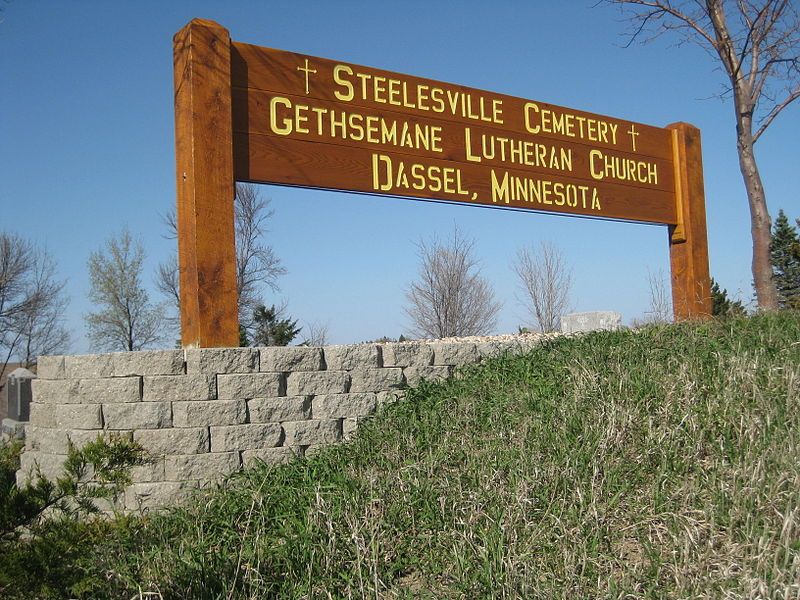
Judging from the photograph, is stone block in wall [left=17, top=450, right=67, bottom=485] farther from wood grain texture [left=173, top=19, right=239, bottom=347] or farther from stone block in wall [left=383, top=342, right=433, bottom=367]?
stone block in wall [left=383, top=342, right=433, bottom=367]

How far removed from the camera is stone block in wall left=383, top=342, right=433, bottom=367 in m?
6.91

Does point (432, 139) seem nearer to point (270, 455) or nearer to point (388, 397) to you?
point (388, 397)

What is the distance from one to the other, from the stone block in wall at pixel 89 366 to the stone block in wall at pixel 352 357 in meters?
1.83

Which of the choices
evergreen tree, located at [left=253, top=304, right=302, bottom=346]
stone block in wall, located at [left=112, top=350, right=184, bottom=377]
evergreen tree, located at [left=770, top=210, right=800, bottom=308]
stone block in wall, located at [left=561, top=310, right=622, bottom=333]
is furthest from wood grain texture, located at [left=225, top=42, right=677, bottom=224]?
evergreen tree, located at [left=253, top=304, right=302, bottom=346]

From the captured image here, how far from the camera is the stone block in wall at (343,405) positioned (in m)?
6.42

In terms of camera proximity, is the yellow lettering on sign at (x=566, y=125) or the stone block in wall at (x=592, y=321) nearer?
the yellow lettering on sign at (x=566, y=125)

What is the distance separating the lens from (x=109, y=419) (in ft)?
19.2

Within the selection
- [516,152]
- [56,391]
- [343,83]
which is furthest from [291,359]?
[516,152]

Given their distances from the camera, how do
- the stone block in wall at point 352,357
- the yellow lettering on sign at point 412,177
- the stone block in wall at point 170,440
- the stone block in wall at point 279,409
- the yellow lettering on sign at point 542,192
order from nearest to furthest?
1. the stone block in wall at point 170,440
2. the stone block in wall at point 279,409
3. the stone block in wall at point 352,357
4. the yellow lettering on sign at point 412,177
5. the yellow lettering on sign at point 542,192

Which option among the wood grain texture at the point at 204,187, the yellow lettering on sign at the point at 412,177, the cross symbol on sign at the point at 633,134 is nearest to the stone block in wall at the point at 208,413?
the wood grain texture at the point at 204,187

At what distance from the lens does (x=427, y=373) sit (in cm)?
712

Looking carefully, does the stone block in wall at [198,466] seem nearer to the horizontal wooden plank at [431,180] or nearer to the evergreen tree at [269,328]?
the horizontal wooden plank at [431,180]

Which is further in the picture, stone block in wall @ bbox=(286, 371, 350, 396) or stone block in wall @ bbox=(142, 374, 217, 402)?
stone block in wall @ bbox=(286, 371, 350, 396)

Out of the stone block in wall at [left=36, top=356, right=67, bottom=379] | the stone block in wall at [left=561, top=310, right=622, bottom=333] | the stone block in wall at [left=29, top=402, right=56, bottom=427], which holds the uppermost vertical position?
the stone block in wall at [left=561, top=310, right=622, bottom=333]
